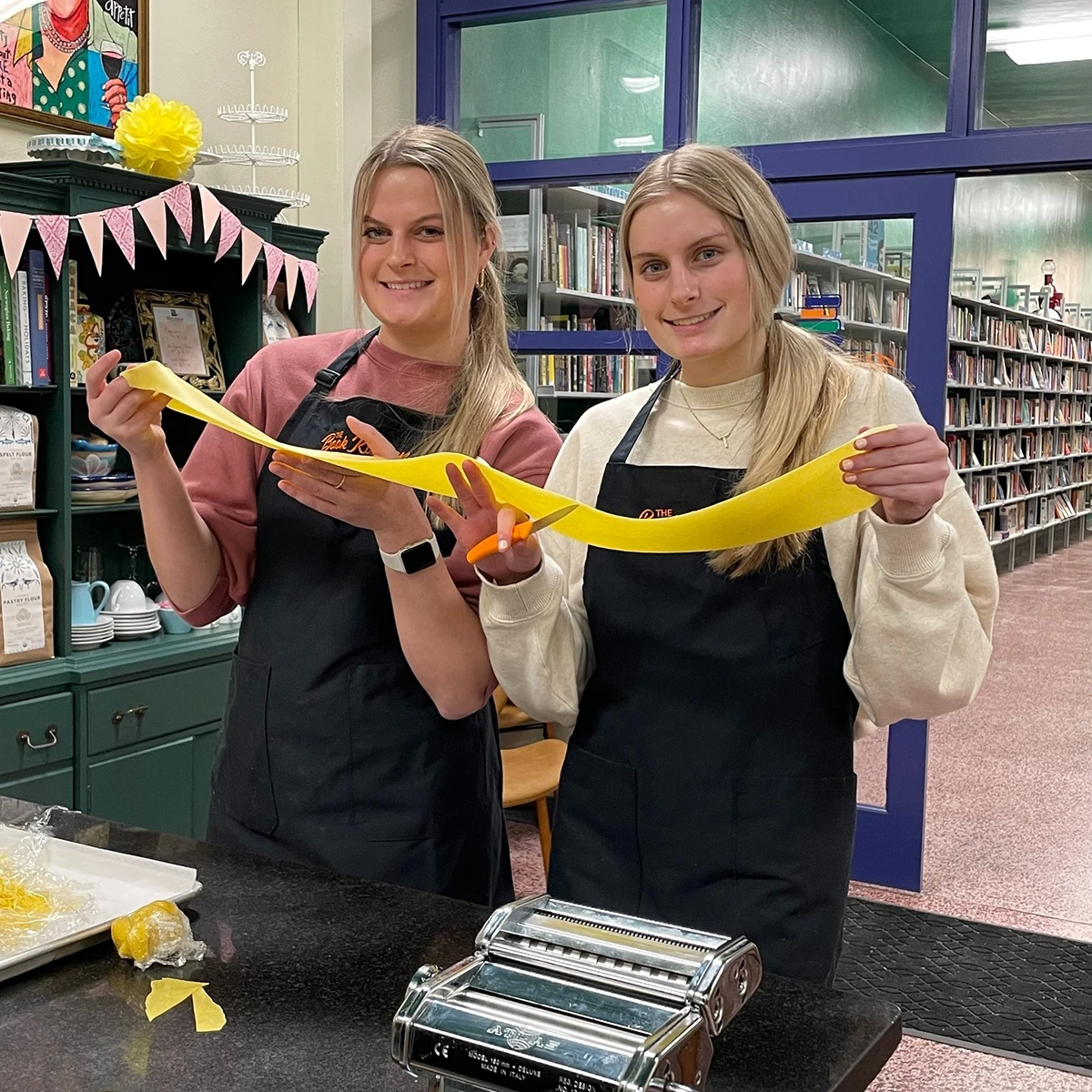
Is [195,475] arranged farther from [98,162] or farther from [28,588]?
[98,162]

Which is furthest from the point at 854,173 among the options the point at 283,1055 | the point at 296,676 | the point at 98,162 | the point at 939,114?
the point at 283,1055

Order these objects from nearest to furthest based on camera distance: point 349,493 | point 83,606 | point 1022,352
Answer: point 349,493, point 83,606, point 1022,352

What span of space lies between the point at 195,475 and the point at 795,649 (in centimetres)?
92

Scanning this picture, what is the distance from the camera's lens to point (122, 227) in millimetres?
3447

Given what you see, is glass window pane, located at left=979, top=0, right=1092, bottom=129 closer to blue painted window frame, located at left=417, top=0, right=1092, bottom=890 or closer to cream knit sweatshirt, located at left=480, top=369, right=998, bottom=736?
blue painted window frame, located at left=417, top=0, right=1092, bottom=890

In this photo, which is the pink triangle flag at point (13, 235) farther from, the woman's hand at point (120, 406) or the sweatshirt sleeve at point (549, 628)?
the sweatshirt sleeve at point (549, 628)

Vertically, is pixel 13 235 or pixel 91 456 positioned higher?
pixel 13 235

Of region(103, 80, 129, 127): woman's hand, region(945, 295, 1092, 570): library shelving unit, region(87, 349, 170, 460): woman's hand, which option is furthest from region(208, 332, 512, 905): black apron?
region(945, 295, 1092, 570): library shelving unit

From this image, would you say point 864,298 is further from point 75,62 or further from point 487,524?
point 487,524

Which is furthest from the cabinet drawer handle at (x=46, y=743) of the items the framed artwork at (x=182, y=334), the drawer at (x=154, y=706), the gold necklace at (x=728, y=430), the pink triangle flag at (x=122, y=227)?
the gold necklace at (x=728, y=430)

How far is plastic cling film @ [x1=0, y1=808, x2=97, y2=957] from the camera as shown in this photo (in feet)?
4.00

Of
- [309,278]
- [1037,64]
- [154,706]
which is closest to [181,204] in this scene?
[309,278]

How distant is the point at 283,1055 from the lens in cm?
105

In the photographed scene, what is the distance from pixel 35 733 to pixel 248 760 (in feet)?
5.82
